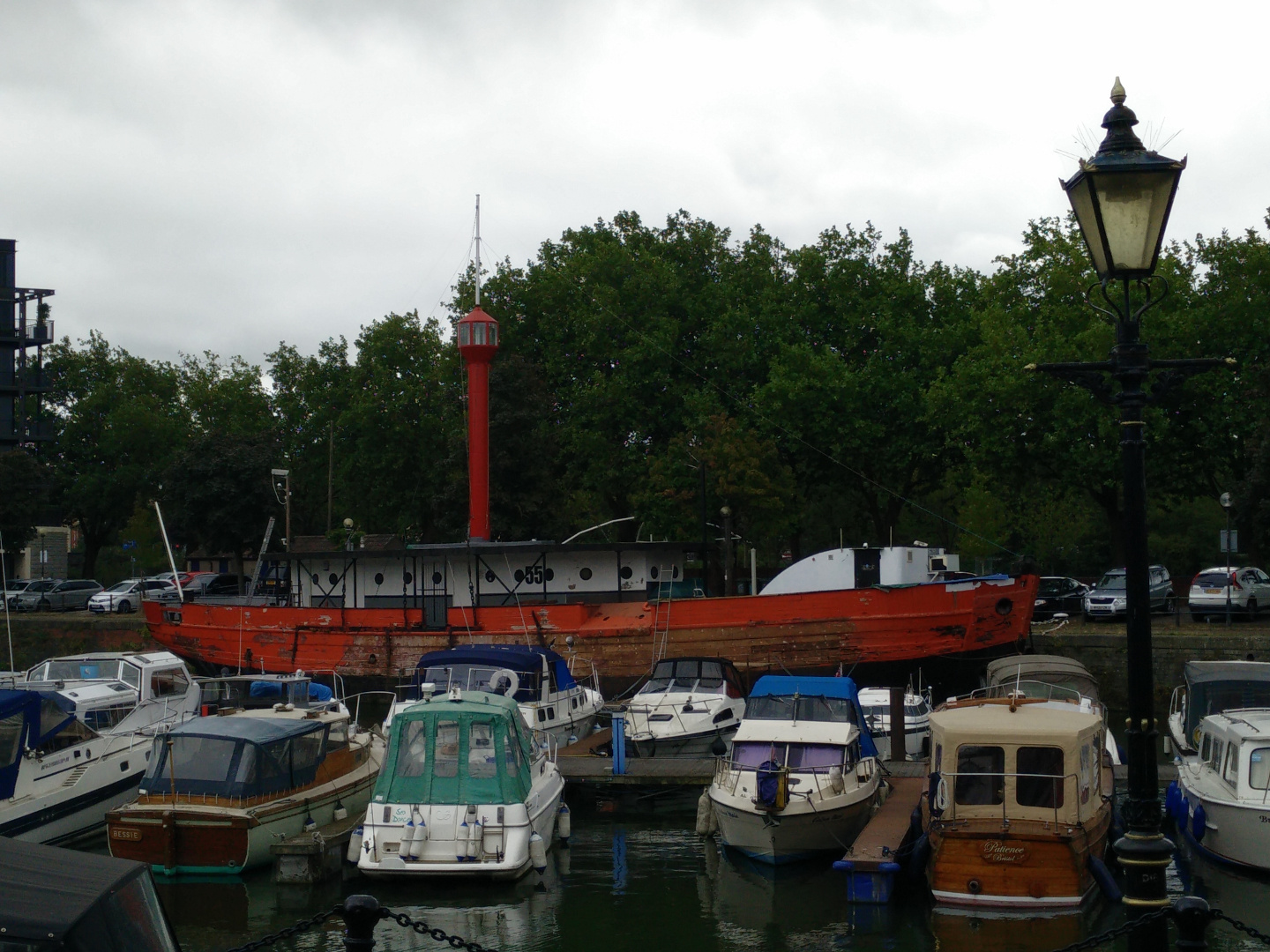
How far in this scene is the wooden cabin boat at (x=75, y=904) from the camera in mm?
4762

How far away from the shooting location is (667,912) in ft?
43.9

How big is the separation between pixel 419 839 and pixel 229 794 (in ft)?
9.52

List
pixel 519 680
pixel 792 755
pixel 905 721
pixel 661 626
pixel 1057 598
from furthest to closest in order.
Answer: pixel 1057 598
pixel 661 626
pixel 905 721
pixel 519 680
pixel 792 755

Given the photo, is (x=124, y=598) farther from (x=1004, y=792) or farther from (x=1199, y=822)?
(x=1199, y=822)

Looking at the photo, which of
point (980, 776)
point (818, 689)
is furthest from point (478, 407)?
point (980, 776)

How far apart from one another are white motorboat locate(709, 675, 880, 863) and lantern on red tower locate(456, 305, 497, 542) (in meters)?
15.6

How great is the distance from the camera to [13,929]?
472cm

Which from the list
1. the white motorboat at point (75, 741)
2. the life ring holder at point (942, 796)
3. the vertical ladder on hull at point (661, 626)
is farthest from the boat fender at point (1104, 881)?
the vertical ladder on hull at point (661, 626)

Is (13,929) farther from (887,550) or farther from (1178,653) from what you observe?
(1178,653)

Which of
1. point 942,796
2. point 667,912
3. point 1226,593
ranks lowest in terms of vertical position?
point 667,912

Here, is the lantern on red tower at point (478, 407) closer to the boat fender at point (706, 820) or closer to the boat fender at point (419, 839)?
the boat fender at point (706, 820)

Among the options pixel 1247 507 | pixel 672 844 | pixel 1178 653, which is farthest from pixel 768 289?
pixel 672 844

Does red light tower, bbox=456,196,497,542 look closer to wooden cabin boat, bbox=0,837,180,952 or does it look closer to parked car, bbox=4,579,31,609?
parked car, bbox=4,579,31,609

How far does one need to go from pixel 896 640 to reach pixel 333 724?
46.1 feet
